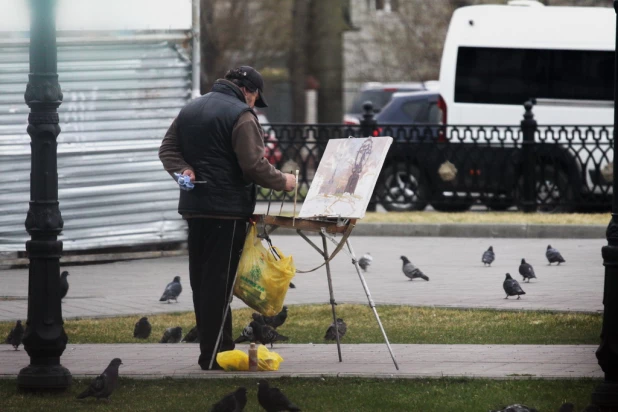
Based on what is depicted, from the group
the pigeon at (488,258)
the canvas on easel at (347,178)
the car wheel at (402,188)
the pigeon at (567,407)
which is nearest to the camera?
the pigeon at (567,407)

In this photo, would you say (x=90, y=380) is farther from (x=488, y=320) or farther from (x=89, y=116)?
(x=89, y=116)

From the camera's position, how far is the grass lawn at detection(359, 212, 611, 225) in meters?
18.0

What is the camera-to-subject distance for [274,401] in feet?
21.2

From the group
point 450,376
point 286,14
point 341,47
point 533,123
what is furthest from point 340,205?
point 286,14

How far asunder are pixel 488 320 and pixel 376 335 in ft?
3.35

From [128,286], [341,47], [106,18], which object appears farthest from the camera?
[341,47]

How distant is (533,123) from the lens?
64.1ft

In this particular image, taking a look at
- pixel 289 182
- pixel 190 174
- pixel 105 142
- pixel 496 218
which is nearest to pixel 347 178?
pixel 289 182

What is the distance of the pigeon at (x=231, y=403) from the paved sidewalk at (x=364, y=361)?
A: 1157 mm

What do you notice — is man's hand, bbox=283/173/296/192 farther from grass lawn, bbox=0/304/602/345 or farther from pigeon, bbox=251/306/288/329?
grass lawn, bbox=0/304/602/345

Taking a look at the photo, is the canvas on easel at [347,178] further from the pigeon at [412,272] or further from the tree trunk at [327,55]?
the tree trunk at [327,55]

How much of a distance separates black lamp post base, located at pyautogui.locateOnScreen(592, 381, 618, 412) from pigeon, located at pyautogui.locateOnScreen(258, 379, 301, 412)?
153 centimetres

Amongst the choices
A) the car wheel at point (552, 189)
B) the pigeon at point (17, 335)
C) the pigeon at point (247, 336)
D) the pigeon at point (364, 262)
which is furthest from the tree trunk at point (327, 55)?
the pigeon at point (17, 335)

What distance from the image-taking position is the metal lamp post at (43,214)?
7.18m
